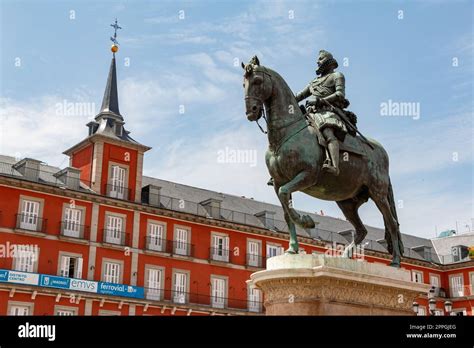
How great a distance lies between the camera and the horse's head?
9.23 metres

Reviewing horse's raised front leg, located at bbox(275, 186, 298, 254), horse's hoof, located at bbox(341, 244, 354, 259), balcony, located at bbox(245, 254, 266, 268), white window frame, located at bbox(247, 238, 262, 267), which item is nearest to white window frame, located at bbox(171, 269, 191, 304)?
balcony, located at bbox(245, 254, 266, 268)

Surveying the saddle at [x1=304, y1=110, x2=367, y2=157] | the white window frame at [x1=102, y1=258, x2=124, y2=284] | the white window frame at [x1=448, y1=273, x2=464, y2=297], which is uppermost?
the white window frame at [x1=448, y1=273, x2=464, y2=297]

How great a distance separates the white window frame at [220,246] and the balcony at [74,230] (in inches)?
348

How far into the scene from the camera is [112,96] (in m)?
45.2

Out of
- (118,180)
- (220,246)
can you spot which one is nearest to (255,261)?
(220,246)

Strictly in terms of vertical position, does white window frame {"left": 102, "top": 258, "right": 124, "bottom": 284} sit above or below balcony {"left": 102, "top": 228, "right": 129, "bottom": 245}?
below

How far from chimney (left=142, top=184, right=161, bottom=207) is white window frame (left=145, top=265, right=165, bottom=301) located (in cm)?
419

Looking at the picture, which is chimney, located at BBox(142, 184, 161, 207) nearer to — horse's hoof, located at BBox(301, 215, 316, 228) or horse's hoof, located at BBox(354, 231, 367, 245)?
horse's hoof, located at BBox(354, 231, 367, 245)

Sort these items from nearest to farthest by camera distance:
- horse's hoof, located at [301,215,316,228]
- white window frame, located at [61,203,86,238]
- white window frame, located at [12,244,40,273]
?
horse's hoof, located at [301,215,316,228]
white window frame, located at [12,244,40,273]
white window frame, located at [61,203,86,238]

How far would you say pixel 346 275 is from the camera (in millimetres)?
8875

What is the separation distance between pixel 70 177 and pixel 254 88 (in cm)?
3149

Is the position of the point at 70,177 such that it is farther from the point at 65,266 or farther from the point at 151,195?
the point at 65,266
